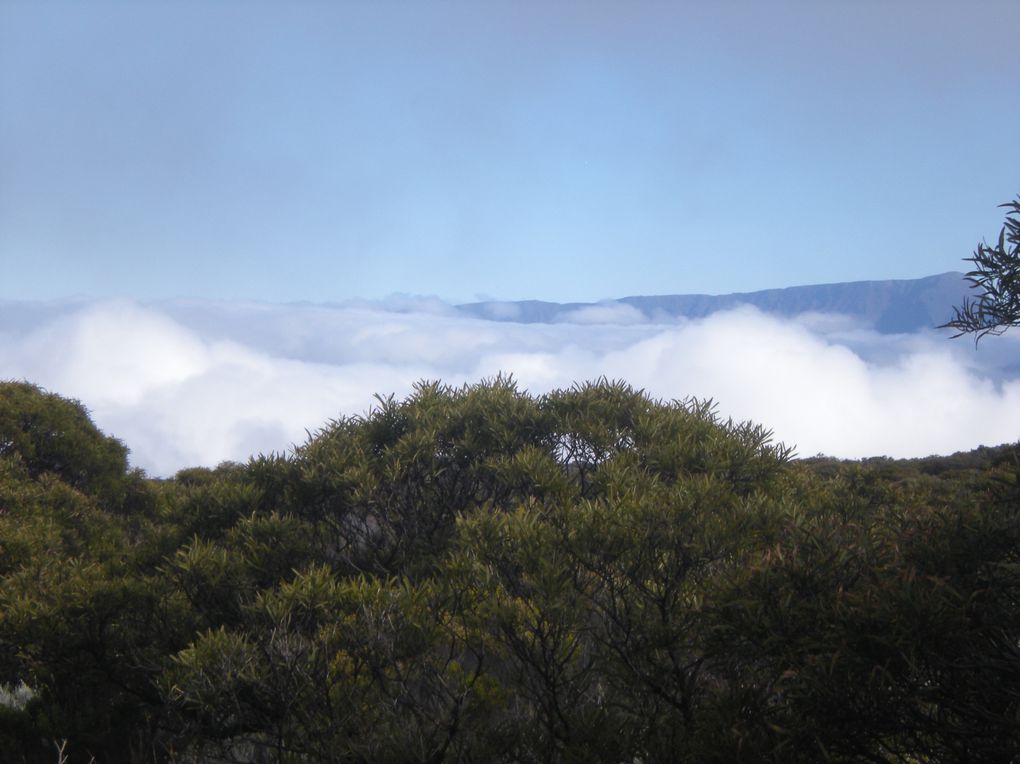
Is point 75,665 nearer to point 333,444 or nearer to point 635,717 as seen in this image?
point 333,444

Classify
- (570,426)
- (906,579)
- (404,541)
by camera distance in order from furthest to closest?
(570,426)
(404,541)
(906,579)

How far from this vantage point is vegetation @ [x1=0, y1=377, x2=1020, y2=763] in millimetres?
3324

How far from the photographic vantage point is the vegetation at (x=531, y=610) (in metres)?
3.32

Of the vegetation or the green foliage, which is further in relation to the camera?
the green foliage

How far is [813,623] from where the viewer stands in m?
3.57

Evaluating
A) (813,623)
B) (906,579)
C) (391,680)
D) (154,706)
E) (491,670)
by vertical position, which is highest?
(906,579)

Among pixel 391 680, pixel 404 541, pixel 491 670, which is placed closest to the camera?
pixel 391 680

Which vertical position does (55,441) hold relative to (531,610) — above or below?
below

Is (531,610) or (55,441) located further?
(55,441)

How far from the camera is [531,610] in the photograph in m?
4.46

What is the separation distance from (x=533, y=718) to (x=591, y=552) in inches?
41.2

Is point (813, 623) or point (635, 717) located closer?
point (813, 623)

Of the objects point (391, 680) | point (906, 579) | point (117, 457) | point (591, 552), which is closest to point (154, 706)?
point (391, 680)

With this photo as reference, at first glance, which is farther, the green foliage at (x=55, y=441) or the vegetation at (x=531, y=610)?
the green foliage at (x=55, y=441)
